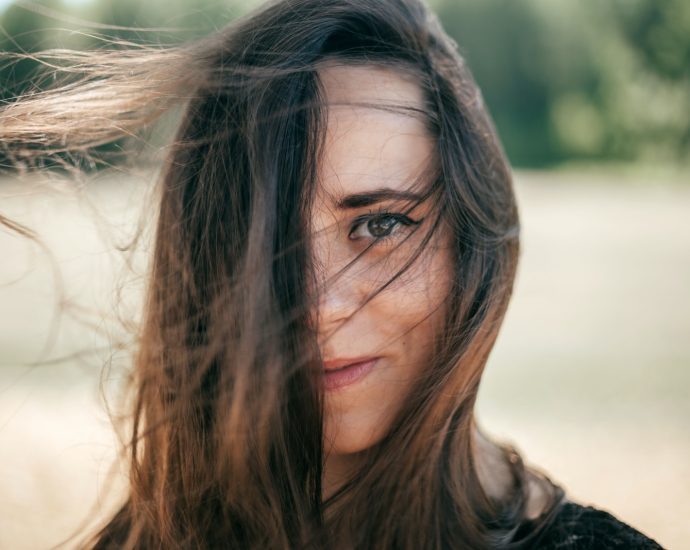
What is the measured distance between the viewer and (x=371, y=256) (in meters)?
1.66

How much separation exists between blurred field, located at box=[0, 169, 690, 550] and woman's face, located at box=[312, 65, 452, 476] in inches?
22.8

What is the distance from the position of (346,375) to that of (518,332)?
683 cm

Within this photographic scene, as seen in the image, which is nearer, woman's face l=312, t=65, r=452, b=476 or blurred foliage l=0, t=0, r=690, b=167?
woman's face l=312, t=65, r=452, b=476

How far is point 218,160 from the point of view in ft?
5.58

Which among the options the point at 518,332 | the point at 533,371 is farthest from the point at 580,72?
the point at 533,371

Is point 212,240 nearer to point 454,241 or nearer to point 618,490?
point 454,241

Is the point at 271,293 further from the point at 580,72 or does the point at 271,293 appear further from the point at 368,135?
the point at 580,72

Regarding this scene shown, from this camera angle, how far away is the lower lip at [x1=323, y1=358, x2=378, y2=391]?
1641 mm

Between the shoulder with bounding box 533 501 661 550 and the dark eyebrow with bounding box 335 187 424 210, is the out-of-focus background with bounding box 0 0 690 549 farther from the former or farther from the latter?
the shoulder with bounding box 533 501 661 550

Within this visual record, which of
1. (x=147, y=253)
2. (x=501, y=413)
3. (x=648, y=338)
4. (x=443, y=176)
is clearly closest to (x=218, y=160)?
(x=147, y=253)

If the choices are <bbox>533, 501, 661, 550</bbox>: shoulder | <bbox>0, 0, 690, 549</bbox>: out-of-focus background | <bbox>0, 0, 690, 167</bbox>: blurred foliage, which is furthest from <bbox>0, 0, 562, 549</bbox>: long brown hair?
<bbox>0, 0, 690, 167</bbox>: blurred foliage

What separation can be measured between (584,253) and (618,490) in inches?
304

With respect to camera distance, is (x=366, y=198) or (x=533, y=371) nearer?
(x=366, y=198)

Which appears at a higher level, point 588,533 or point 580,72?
point 580,72
